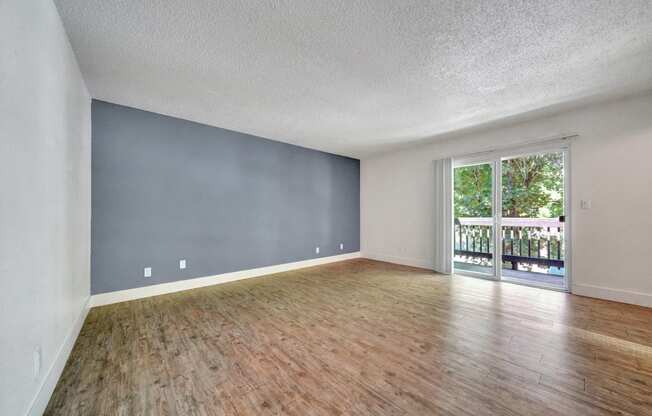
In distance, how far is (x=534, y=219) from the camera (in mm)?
4246

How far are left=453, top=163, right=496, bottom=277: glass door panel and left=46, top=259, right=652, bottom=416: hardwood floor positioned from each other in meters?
1.38

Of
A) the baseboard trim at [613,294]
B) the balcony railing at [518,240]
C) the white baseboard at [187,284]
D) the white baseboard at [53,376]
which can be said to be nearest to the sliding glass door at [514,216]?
the balcony railing at [518,240]

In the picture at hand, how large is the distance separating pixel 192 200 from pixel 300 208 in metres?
2.13

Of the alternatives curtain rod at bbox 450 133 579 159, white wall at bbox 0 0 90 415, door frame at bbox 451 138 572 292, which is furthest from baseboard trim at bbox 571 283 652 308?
white wall at bbox 0 0 90 415

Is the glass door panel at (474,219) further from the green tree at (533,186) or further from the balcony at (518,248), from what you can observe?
the green tree at (533,186)

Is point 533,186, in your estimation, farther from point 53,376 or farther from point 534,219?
point 53,376

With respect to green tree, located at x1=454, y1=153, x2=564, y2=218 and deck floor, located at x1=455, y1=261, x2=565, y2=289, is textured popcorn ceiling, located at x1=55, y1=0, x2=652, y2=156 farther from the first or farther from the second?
deck floor, located at x1=455, y1=261, x2=565, y2=289

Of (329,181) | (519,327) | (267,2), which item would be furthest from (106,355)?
(329,181)

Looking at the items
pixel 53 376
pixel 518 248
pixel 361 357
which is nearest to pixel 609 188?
pixel 518 248

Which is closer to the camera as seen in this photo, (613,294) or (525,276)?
(613,294)

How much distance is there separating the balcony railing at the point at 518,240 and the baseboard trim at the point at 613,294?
2.57 feet

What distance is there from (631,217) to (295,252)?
5015 mm

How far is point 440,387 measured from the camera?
170 centimetres

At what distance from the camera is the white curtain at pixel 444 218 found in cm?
487
